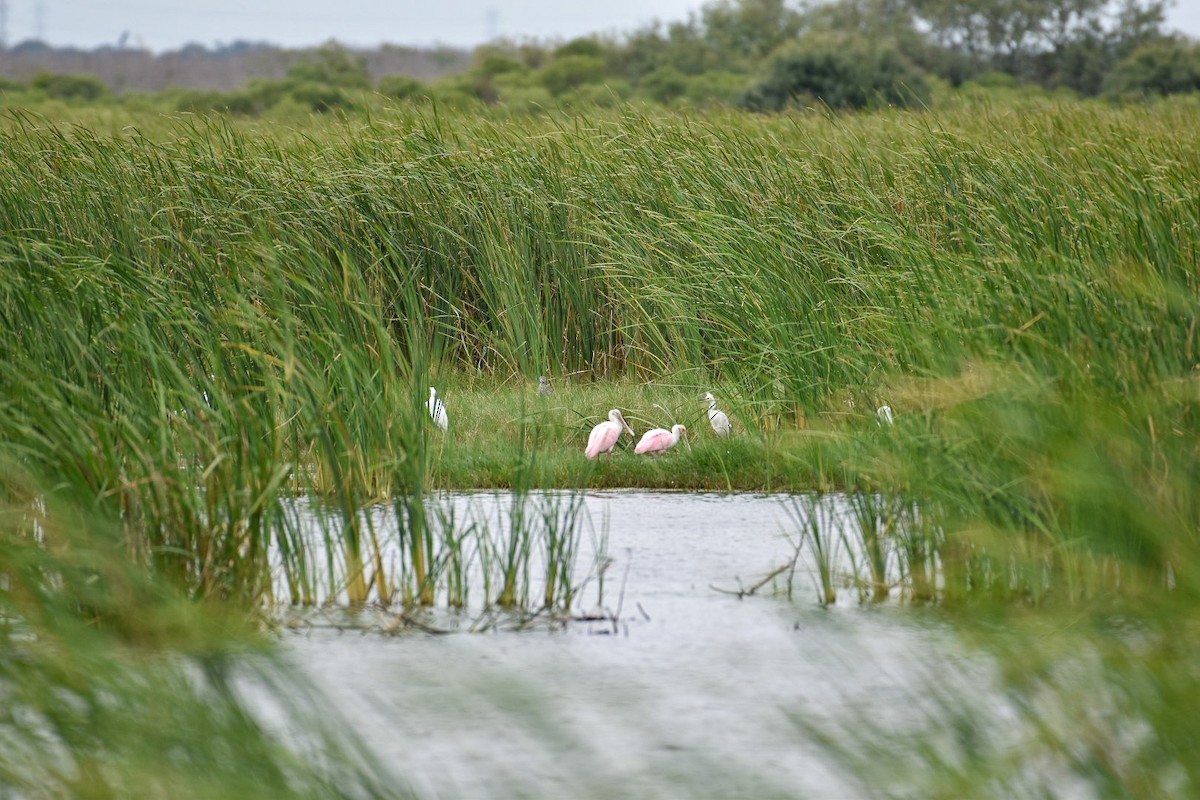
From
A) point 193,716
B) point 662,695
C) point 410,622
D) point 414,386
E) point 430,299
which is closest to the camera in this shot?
point 193,716

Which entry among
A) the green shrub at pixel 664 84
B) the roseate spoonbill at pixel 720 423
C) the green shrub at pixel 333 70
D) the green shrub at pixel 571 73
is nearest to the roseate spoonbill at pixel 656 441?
the roseate spoonbill at pixel 720 423

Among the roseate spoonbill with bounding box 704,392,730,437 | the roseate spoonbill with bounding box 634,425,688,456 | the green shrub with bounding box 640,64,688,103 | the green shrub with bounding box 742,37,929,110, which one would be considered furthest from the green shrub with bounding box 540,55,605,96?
the roseate spoonbill with bounding box 634,425,688,456

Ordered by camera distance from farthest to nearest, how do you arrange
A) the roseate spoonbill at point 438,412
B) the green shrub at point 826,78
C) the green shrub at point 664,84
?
the green shrub at point 664,84 → the green shrub at point 826,78 → the roseate spoonbill at point 438,412

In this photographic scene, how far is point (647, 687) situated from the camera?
7.70ft

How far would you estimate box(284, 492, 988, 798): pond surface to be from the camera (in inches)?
77.5

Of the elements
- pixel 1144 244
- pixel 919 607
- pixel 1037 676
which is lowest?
pixel 919 607

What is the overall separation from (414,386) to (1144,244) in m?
2.06

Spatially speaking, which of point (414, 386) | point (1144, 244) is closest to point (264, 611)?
point (414, 386)

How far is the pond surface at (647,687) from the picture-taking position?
77.5 inches

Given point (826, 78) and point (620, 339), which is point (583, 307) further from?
point (826, 78)

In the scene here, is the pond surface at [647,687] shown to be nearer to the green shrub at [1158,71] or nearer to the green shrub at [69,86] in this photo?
the green shrub at [1158,71]

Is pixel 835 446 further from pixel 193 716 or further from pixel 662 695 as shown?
pixel 193 716

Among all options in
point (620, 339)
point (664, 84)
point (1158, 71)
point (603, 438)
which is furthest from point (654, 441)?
point (664, 84)

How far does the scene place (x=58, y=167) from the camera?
20.7 feet
